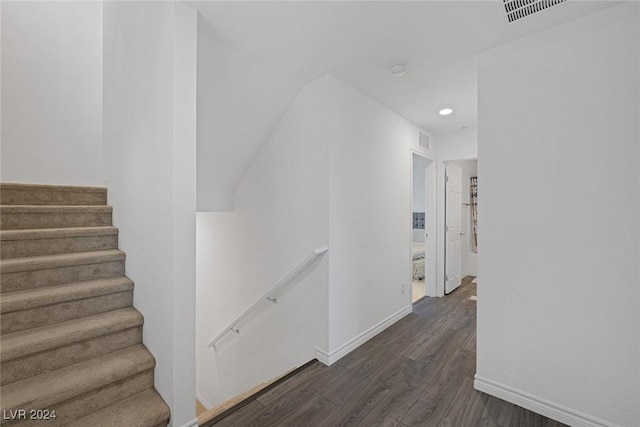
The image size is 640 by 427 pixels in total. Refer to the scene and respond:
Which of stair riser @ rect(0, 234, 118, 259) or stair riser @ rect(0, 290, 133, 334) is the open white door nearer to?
stair riser @ rect(0, 290, 133, 334)

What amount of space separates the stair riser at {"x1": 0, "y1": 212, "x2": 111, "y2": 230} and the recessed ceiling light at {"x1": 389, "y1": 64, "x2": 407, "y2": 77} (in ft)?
9.21

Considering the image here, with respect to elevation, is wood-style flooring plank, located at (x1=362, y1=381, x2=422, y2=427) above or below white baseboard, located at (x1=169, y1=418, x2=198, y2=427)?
below

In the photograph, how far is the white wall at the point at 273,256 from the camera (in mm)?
2459

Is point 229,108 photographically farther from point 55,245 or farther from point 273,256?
point 55,245

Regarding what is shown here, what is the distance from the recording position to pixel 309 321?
99.8 inches

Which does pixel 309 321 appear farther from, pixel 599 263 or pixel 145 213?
pixel 599 263

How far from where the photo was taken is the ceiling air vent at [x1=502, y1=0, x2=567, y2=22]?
1569mm

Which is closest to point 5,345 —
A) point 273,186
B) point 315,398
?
point 315,398

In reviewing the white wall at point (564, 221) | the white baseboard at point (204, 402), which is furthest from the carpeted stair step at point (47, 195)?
the white wall at point (564, 221)

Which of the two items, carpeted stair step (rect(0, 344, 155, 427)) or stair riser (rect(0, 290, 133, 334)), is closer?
carpeted stair step (rect(0, 344, 155, 427))

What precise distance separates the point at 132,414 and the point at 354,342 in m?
1.75

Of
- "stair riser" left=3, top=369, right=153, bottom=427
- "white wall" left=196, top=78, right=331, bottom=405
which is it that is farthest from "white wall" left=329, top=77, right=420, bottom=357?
"stair riser" left=3, top=369, right=153, bottom=427

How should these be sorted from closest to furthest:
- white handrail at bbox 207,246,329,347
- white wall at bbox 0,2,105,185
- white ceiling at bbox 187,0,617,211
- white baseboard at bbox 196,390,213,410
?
white ceiling at bbox 187,0,617,211 < white handrail at bbox 207,246,329,347 < white wall at bbox 0,2,105,185 < white baseboard at bbox 196,390,213,410

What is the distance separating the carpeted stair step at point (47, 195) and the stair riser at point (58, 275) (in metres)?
0.97
